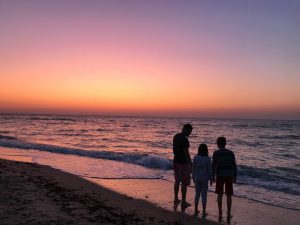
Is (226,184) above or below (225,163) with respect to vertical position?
below

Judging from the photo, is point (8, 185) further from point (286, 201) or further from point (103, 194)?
point (286, 201)

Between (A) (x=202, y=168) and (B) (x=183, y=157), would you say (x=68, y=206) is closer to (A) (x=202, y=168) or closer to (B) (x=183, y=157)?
(B) (x=183, y=157)

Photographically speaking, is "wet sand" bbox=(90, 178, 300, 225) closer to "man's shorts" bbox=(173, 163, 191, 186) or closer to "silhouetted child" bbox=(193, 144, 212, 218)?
"man's shorts" bbox=(173, 163, 191, 186)

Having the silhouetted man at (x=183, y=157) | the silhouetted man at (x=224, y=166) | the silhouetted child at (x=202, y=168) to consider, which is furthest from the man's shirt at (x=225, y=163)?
the silhouetted man at (x=183, y=157)

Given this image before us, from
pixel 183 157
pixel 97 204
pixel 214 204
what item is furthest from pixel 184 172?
pixel 97 204

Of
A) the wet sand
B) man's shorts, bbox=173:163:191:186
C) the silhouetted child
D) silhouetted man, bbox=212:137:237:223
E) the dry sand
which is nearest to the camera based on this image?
the dry sand

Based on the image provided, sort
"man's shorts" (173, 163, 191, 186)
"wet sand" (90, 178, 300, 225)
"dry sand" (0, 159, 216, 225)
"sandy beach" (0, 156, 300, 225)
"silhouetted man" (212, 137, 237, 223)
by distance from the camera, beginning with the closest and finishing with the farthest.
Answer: "dry sand" (0, 159, 216, 225) < "sandy beach" (0, 156, 300, 225) < "silhouetted man" (212, 137, 237, 223) < "wet sand" (90, 178, 300, 225) < "man's shorts" (173, 163, 191, 186)

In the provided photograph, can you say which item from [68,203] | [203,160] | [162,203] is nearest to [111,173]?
[162,203]

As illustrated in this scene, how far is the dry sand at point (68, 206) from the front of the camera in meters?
6.74

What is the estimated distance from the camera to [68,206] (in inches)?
310

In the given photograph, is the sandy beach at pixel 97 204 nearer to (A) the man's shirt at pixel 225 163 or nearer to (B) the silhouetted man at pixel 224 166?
(B) the silhouetted man at pixel 224 166

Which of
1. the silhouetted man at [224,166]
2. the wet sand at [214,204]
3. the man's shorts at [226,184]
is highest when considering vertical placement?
the silhouetted man at [224,166]

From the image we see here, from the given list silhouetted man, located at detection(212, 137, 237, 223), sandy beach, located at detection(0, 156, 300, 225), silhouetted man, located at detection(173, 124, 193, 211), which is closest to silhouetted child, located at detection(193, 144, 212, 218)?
silhouetted man, located at detection(212, 137, 237, 223)

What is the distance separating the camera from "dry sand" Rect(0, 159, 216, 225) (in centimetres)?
674
